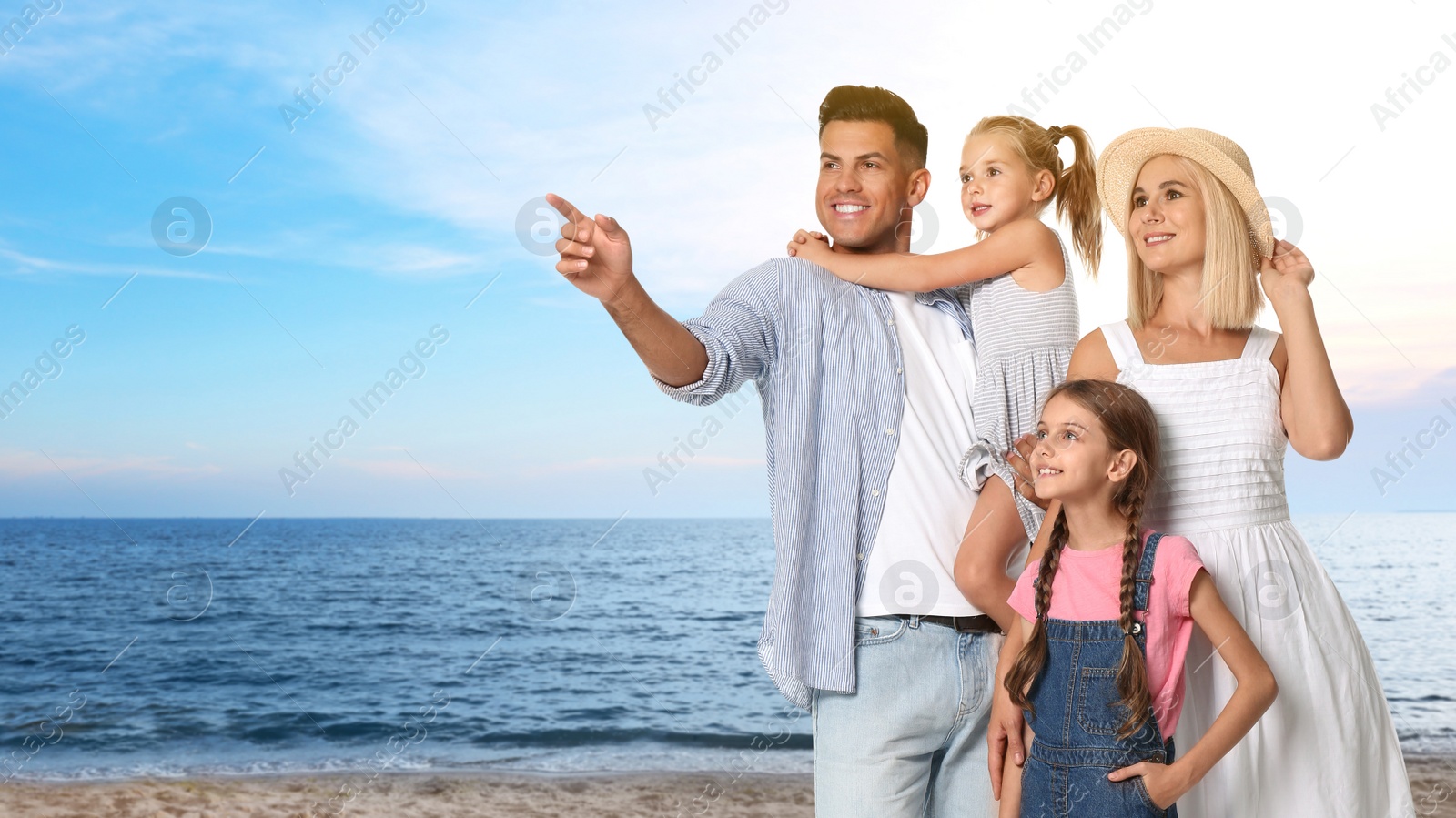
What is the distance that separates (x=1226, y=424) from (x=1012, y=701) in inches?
28.4

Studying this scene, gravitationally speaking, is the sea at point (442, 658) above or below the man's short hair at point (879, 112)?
below

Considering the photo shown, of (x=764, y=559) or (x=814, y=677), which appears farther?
(x=764, y=559)

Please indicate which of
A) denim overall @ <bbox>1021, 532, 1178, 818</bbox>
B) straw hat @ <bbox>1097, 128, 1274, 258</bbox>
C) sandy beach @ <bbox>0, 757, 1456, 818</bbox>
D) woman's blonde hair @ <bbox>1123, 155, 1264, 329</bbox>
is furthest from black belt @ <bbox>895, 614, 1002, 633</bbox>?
sandy beach @ <bbox>0, 757, 1456, 818</bbox>

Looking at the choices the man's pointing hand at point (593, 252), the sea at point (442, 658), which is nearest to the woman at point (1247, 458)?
the man's pointing hand at point (593, 252)

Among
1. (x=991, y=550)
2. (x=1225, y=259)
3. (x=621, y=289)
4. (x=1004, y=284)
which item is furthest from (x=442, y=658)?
(x=1225, y=259)

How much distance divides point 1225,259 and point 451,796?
7.32m

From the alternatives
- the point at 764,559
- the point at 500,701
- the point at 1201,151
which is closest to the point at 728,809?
the point at 1201,151

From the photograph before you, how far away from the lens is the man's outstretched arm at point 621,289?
5.85ft

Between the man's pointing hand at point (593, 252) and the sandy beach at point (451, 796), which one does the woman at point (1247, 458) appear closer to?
the man's pointing hand at point (593, 252)

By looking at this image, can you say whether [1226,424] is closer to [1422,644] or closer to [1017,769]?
[1017,769]

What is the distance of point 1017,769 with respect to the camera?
79.9 inches

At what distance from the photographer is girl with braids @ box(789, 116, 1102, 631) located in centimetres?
210

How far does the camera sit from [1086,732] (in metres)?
1.93

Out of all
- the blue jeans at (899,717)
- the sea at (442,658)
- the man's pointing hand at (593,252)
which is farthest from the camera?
the sea at (442,658)
